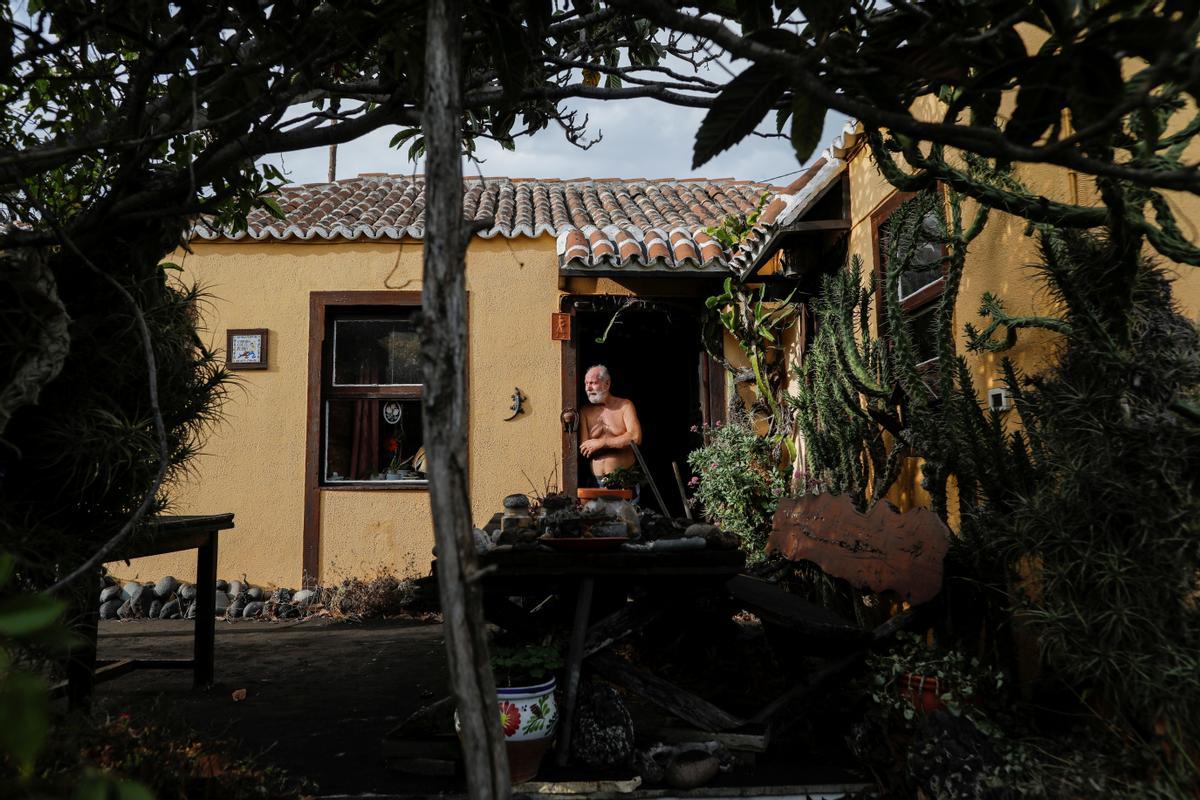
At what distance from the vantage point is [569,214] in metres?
8.77

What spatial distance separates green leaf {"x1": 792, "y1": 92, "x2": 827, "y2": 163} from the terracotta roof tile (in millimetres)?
4959

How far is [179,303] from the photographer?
2773 mm

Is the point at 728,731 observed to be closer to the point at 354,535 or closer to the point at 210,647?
the point at 210,647

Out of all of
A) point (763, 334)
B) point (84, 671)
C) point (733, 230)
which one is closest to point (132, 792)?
point (84, 671)

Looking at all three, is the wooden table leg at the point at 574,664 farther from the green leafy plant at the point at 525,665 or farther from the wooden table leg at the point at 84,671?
the wooden table leg at the point at 84,671

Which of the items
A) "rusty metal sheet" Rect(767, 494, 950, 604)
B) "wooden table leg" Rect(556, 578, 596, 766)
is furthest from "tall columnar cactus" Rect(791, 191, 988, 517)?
"wooden table leg" Rect(556, 578, 596, 766)

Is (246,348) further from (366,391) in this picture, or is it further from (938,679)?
(938,679)

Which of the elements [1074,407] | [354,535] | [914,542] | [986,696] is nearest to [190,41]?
[1074,407]

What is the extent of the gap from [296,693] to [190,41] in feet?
11.5

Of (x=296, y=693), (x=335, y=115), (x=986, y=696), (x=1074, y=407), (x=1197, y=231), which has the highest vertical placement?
(x=335, y=115)

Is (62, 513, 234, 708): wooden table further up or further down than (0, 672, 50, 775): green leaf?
further down

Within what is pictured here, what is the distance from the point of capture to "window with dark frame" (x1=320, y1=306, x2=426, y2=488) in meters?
7.85

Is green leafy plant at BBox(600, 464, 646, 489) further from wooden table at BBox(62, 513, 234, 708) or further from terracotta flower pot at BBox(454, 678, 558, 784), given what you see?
terracotta flower pot at BBox(454, 678, 558, 784)

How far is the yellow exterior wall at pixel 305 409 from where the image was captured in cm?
761
